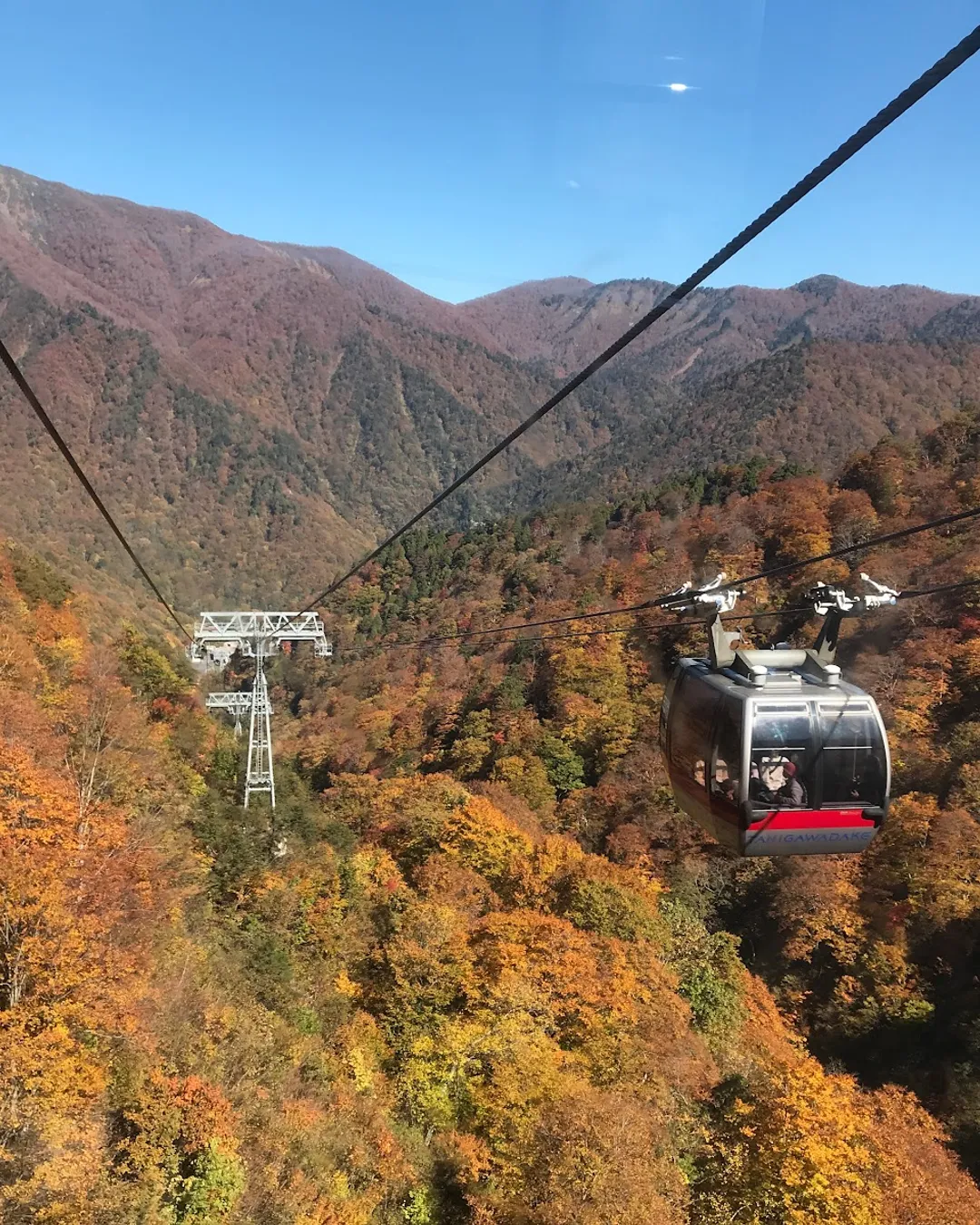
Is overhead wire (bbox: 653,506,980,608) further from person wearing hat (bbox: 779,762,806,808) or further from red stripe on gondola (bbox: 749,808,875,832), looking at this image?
red stripe on gondola (bbox: 749,808,875,832)

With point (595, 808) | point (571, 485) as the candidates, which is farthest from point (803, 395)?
point (595, 808)

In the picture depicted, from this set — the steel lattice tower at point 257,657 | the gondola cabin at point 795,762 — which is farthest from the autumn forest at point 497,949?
the gondola cabin at point 795,762

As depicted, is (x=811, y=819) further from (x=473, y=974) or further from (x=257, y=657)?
(x=257, y=657)

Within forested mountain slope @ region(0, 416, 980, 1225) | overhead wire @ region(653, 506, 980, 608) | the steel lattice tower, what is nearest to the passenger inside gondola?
overhead wire @ region(653, 506, 980, 608)

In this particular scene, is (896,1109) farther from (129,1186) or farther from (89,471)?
(89,471)

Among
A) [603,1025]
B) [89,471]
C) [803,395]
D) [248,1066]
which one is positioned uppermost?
[803,395]

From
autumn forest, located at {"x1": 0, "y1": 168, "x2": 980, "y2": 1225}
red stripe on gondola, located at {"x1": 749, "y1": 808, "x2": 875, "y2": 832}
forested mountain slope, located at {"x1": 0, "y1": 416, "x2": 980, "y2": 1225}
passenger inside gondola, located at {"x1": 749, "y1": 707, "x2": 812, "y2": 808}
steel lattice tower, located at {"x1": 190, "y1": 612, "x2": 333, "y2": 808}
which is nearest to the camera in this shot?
passenger inside gondola, located at {"x1": 749, "y1": 707, "x2": 812, "y2": 808}
